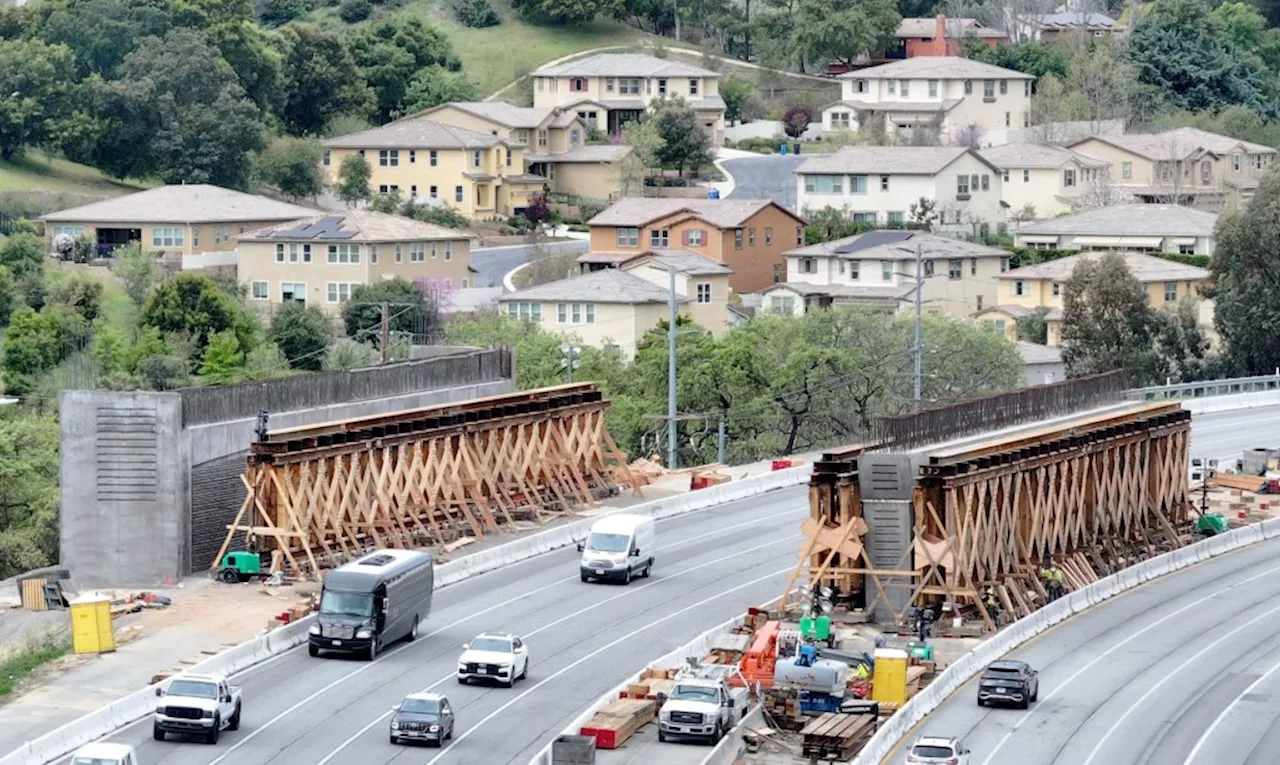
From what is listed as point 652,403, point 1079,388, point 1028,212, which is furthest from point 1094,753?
point 1028,212

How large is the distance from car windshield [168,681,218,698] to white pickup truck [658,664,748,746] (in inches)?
343

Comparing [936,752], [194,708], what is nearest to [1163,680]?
[936,752]

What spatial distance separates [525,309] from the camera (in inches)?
5443

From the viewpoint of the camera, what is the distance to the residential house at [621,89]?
631 feet

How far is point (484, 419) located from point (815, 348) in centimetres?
3347

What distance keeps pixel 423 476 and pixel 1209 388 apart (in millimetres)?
55324

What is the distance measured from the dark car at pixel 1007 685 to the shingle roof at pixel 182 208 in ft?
310

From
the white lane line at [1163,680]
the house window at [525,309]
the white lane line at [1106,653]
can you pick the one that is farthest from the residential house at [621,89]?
the white lane line at [1163,680]

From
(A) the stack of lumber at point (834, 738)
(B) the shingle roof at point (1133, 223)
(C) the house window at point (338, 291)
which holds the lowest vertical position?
(A) the stack of lumber at point (834, 738)

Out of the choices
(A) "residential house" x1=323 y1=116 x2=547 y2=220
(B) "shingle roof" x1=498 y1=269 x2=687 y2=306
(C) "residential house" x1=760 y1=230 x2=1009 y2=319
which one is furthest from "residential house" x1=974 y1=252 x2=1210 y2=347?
(A) "residential house" x1=323 y1=116 x2=547 y2=220

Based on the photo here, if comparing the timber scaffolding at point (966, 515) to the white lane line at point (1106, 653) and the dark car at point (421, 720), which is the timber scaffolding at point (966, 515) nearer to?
the white lane line at point (1106, 653)

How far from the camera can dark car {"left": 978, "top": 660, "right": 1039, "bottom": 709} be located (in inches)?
2304

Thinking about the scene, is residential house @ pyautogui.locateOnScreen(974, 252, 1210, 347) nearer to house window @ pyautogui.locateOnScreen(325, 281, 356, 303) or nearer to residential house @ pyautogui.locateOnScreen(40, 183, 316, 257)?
house window @ pyautogui.locateOnScreen(325, 281, 356, 303)

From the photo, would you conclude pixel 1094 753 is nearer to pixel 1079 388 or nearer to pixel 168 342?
pixel 1079 388
